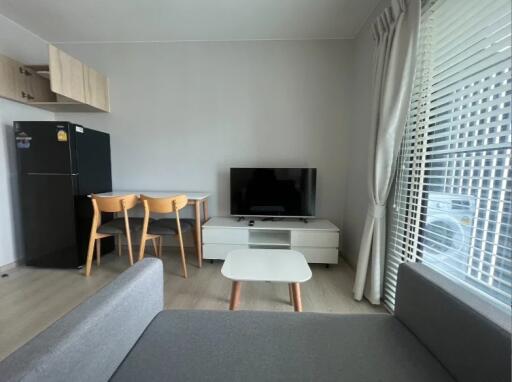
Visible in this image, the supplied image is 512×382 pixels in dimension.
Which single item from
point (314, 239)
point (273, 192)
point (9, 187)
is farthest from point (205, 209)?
point (9, 187)

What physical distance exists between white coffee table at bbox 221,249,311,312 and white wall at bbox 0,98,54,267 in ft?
8.31

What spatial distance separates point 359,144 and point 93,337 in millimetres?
2511

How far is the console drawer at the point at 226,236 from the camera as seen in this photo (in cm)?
240

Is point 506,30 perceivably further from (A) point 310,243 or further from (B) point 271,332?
(A) point 310,243

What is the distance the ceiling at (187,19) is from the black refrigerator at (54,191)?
1082 millimetres

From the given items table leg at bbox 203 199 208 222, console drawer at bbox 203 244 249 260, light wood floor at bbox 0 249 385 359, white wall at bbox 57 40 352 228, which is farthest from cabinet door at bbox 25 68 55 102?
console drawer at bbox 203 244 249 260

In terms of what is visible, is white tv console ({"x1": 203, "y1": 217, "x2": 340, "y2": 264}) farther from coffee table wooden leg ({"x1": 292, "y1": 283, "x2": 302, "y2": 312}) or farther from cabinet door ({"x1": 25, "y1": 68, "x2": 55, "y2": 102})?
cabinet door ({"x1": 25, "y1": 68, "x2": 55, "y2": 102})

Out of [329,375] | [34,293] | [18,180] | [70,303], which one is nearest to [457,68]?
[329,375]

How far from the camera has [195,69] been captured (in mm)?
2689

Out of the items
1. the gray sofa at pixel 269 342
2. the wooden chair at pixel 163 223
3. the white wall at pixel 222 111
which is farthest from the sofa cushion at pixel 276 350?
the white wall at pixel 222 111

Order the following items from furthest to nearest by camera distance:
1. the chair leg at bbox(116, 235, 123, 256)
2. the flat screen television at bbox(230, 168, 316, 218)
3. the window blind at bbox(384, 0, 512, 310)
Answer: the chair leg at bbox(116, 235, 123, 256)
the flat screen television at bbox(230, 168, 316, 218)
the window blind at bbox(384, 0, 512, 310)

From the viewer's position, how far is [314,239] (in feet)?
7.70

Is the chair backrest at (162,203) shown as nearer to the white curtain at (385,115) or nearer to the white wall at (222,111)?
the white wall at (222,111)

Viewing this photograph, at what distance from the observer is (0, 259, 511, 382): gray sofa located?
24.1 inches
